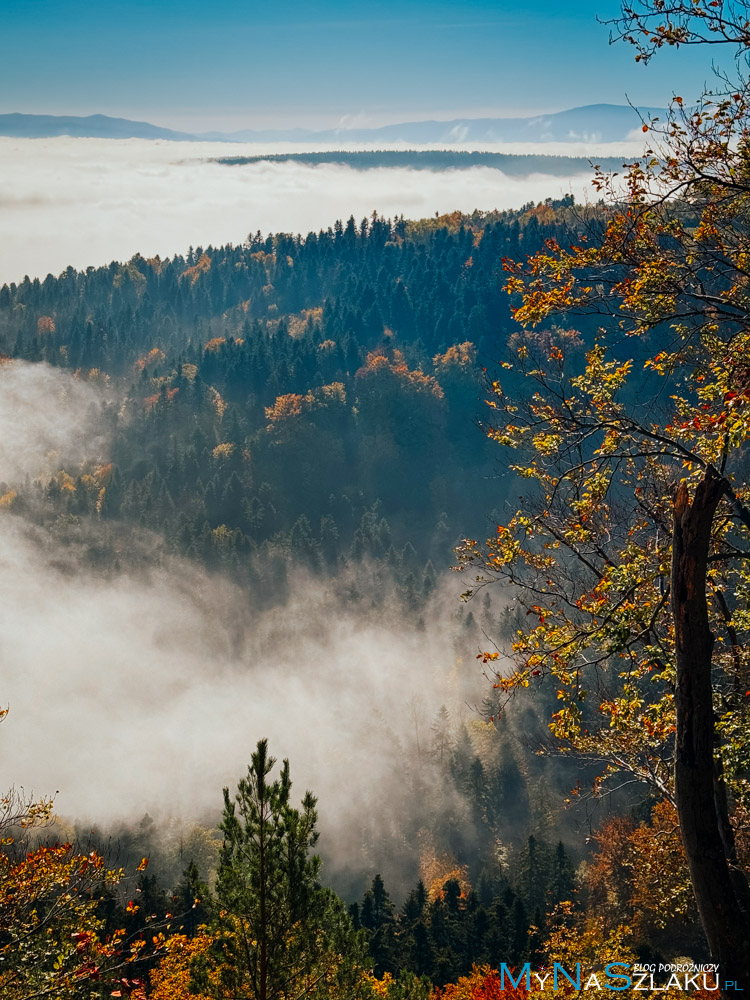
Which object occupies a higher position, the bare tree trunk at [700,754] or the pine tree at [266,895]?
the bare tree trunk at [700,754]

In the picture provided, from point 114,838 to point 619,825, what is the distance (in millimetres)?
86717

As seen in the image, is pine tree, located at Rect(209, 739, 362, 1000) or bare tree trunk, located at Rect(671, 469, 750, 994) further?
pine tree, located at Rect(209, 739, 362, 1000)

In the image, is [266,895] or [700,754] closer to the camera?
[700,754]

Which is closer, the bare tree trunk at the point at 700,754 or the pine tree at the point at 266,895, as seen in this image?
the bare tree trunk at the point at 700,754

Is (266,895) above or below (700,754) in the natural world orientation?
below

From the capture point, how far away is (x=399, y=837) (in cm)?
12756

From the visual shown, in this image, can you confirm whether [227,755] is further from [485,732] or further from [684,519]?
[684,519]

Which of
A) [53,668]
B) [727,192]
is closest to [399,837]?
[53,668]

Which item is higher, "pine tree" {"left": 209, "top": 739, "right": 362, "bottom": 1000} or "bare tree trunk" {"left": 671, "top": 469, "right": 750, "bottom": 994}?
"bare tree trunk" {"left": 671, "top": 469, "right": 750, "bottom": 994}

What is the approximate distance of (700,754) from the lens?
8.09 metres

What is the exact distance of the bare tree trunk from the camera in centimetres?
786

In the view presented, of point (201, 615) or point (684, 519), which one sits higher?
point (684, 519)

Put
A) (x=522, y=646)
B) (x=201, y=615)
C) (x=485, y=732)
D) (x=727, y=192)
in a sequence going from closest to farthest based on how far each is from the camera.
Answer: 1. (x=727, y=192)
2. (x=522, y=646)
3. (x=485, y=732)
4. (x=201, y=615)

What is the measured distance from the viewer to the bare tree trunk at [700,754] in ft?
25.8
